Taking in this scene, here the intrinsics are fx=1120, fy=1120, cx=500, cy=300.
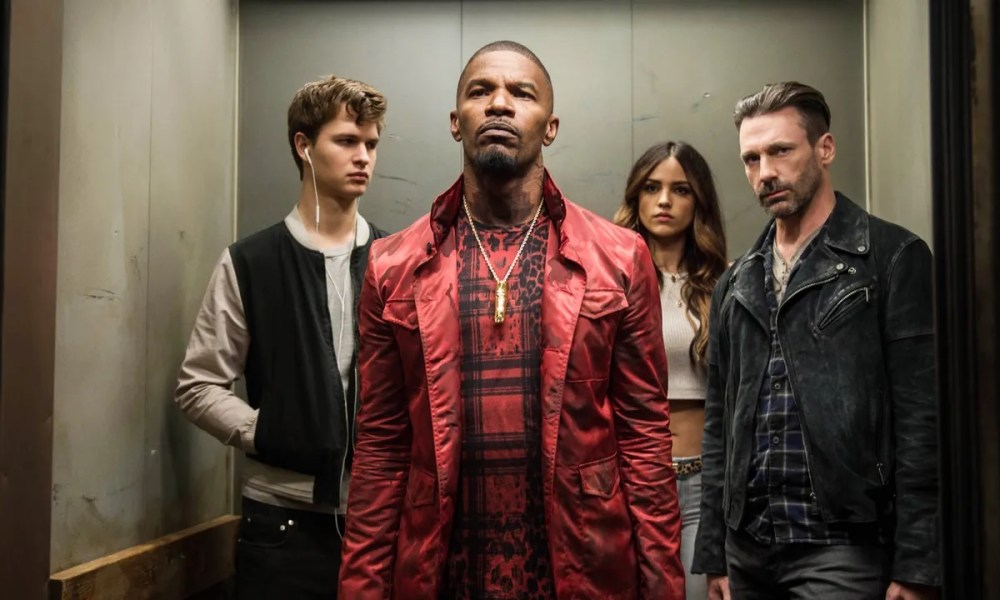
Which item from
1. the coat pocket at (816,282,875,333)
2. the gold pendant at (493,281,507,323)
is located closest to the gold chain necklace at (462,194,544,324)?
the gold pendant at (493,281,507,323)

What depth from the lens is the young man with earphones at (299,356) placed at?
136 inches

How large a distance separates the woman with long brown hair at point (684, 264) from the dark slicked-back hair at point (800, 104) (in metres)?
0.82

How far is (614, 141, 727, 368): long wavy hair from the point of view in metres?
3.65

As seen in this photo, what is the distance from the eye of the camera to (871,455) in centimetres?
258

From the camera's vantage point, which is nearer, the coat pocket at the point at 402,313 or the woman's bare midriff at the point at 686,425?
the coat pocket at the point at 402,313

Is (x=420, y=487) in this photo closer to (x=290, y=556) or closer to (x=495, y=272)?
(x=495, y=272)

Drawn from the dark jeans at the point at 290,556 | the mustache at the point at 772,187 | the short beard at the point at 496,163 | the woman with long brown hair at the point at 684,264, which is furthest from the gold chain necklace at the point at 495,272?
the dark jeans at the point at 290,556

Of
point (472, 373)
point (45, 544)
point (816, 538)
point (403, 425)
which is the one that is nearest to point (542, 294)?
point (472, 373)

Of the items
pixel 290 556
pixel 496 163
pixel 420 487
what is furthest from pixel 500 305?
pixel 290 556

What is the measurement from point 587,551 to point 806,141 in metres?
1.21

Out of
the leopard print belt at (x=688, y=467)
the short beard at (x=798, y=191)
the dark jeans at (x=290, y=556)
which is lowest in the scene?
the dark jeans at (x=290, y=556)

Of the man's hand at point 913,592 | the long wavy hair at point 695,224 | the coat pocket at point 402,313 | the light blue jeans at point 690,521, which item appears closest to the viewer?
the man's hand at point 913,592

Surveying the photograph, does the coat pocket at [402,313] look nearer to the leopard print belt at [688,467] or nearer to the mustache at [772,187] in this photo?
the mustache at [772,187]

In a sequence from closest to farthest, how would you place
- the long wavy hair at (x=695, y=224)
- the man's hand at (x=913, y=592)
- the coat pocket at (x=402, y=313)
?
the man's hand at (x=913, y=592) → the coat pocket at (x=402, y=313) → the long wavy hair at (x=695, y=224)
